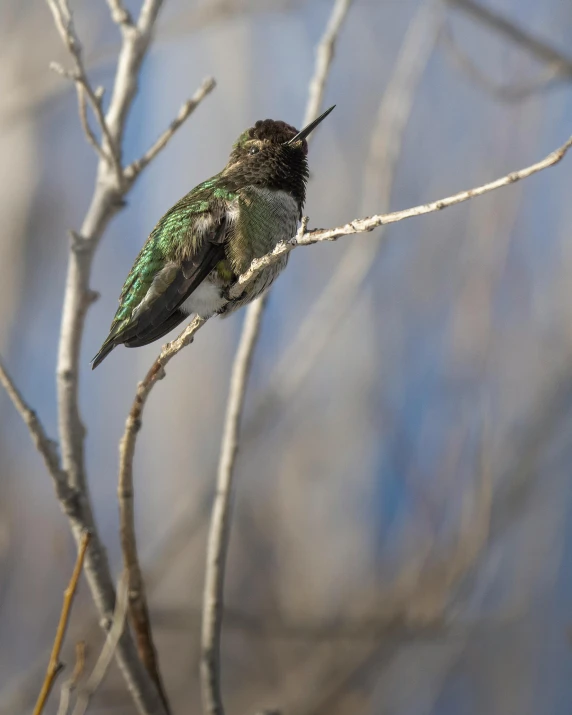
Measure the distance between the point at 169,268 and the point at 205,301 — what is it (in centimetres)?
19

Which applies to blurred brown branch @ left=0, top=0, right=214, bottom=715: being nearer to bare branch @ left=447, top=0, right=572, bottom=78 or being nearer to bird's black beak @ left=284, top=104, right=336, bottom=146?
bird's black beak @ left=284, top=104, right=336, bottom=146

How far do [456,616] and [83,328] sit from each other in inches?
80.3

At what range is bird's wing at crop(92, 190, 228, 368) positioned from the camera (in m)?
2.24

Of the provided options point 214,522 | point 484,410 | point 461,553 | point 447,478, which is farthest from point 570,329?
point 214,522

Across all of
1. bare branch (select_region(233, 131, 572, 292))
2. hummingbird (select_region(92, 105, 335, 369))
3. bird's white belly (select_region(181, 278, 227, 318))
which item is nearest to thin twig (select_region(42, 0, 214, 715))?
hummingbird (select_region(92, 105, 335, 369))

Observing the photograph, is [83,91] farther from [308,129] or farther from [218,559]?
[218,559]

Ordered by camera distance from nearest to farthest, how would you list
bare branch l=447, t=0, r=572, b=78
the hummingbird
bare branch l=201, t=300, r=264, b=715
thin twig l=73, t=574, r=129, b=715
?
thin twig l=73, t=574, r=129, b=715 → bare branch l=201, t=300, r=264, b=715 → the hummingbird → bare branch l=447, t=0, r=572, b=78

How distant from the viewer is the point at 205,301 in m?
2.50

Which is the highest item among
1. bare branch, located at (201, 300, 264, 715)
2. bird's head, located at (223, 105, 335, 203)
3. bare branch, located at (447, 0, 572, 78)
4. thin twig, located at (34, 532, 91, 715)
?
bare branch, located at (447, 0, 572, 78)

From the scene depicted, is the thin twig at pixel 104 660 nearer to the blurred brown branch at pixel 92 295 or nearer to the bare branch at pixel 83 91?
the blurred brown branch at pixel 92 295

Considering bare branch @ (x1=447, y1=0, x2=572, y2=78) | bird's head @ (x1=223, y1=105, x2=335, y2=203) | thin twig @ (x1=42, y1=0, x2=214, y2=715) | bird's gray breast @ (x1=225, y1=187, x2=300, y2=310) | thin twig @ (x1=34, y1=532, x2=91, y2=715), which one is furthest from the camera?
bare branch @ (x1=447, y1=0, x2=572, y2=78)

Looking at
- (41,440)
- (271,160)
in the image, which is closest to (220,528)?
(41,440)

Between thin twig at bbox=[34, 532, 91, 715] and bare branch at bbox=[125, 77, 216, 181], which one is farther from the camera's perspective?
bare branch at bbox=[125, 77, 216, 181]

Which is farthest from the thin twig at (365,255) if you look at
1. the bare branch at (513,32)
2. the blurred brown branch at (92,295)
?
the blurred brown branch at (92,295)
